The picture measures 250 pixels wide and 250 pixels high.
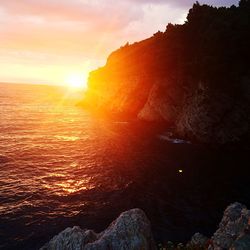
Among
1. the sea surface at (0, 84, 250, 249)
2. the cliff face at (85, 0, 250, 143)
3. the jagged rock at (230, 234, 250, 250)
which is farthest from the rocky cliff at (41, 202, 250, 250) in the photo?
the cliff face at (85, 0, 250, 143)

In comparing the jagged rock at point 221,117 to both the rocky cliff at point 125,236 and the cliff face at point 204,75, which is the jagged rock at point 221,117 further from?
the rocky cliff at point 125,236

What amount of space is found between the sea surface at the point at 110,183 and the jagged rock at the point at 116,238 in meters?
9.93

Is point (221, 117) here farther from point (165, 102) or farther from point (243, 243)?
point (243, 243)

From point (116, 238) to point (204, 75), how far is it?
5498 centimetres

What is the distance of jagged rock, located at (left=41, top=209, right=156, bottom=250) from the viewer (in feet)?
69.6

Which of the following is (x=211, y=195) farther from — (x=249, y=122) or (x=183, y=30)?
(x=183, y=30)

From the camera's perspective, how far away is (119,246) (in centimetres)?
2116

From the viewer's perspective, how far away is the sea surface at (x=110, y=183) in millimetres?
35125

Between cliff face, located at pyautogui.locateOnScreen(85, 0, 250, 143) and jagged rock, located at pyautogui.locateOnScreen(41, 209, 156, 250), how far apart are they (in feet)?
169

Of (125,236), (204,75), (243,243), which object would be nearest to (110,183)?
(125,236)

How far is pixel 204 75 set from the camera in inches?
2729

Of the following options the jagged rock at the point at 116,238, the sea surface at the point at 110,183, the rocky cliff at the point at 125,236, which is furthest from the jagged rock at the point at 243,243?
the sea surface at the point at 110,183

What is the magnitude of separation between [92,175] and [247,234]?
3656cm

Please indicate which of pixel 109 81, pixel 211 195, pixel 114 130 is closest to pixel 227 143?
pixel 211 195
